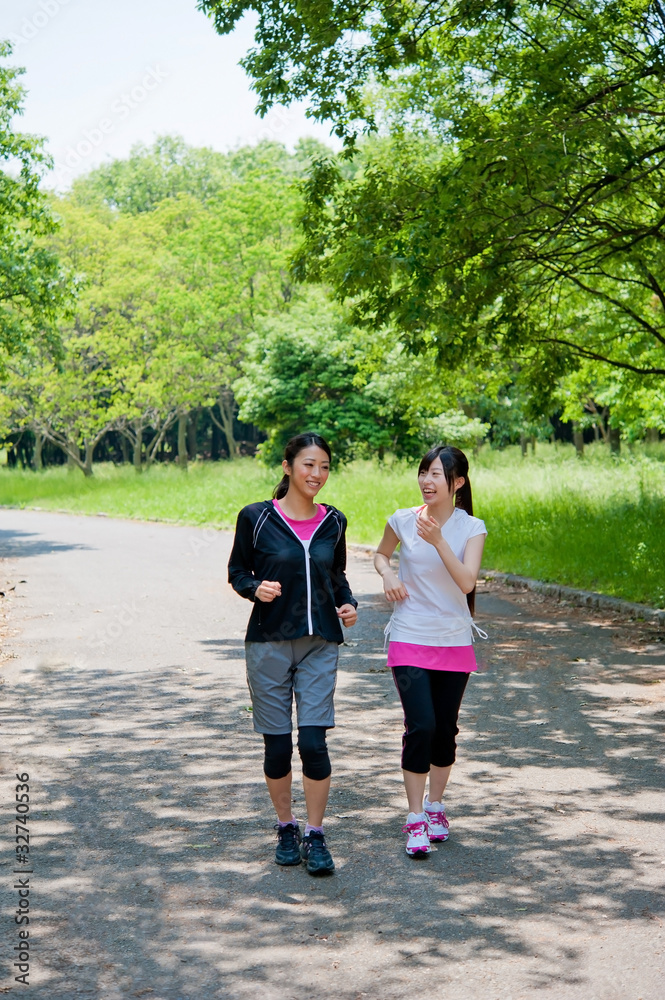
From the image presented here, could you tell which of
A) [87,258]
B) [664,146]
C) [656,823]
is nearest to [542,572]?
[664,146]

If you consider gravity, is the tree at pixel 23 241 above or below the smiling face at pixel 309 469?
above

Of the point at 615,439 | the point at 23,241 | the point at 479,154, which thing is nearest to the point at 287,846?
the point at 479,154

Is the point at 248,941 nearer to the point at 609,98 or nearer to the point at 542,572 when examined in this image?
the point at 609,98

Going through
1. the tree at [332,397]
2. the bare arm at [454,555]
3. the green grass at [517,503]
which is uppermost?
the tree at [332,397]

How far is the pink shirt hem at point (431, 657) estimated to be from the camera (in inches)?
189

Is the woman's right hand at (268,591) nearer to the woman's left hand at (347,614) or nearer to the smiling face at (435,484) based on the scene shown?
the woman's left hand at (347,614)

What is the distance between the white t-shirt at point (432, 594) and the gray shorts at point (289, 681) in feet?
1.32

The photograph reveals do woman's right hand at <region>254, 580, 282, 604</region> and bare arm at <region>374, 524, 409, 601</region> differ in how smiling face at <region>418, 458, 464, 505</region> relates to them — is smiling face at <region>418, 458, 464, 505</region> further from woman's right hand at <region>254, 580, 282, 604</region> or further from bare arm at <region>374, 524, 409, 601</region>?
woman's right hand at <region>254, 580, 282, 604</region>

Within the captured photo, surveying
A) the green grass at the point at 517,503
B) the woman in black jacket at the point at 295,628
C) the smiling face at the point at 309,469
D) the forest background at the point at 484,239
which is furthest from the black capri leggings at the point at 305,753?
the green grass at the point at 517,503

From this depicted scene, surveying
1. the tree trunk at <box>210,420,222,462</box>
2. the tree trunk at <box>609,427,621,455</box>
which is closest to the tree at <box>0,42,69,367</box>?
the tree trunk at <box>609,427,621,455</box>

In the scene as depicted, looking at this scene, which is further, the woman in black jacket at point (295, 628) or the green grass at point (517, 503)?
the green grass at point (517, 503)

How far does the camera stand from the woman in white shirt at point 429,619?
4.78 m

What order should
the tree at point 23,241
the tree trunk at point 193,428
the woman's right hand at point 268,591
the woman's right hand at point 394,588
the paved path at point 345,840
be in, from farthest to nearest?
1. the tree trunk at point 193,428
2. the tree at point 23,241
3. the woman's right hand at point 394,588
4. the woman's right hand at point 268,591
5. the paved path at point 345,840

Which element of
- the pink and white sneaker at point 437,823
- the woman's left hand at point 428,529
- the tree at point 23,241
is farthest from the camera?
the tree at point 23,241
